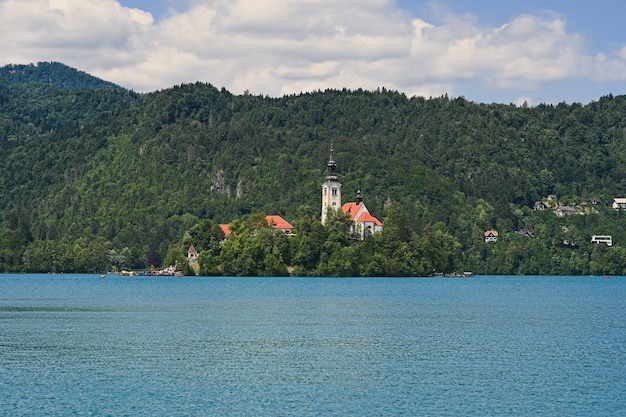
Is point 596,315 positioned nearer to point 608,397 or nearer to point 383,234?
point 608,397

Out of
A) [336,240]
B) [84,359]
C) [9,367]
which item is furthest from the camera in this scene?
[336,240]

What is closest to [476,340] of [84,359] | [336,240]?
[84,359]

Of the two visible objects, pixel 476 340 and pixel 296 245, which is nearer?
pixel 476 340

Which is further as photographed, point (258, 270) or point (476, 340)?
point (258, 270)

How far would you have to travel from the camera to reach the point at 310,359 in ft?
215

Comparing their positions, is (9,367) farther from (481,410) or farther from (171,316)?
(171,316)

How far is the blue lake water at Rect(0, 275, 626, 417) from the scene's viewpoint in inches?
1996

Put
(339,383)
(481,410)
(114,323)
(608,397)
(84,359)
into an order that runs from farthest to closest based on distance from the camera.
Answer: (114,323), (84,359), (339,383), (608,397), (481,410)

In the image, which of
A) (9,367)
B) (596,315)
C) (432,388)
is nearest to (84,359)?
(9,367)

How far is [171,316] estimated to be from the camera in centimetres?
9862

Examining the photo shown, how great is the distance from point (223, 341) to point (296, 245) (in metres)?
122

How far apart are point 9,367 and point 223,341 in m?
18.7

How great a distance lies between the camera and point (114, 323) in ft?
297

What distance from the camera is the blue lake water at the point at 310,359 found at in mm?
50688
